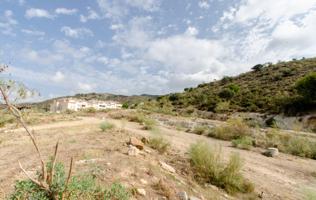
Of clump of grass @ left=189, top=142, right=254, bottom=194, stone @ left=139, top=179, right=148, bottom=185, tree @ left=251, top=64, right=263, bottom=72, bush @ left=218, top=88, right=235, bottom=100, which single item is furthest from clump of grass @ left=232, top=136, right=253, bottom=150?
tree @ left=251, top=64, right=263, bottom=72

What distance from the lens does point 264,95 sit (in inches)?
1652

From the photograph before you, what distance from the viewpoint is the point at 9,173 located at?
570 cm

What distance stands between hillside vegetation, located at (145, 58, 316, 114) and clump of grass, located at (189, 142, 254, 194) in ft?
89.0

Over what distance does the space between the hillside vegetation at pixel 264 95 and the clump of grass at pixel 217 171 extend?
2713 centimetres

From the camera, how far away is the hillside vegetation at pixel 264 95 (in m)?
32.9

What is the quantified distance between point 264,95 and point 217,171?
122 feet

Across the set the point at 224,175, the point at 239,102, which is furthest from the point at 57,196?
the point at 239,102

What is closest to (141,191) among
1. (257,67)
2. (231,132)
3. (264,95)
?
(231,132)

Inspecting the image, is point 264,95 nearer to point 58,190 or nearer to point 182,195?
point 182,195

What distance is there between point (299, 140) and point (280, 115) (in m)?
18.2

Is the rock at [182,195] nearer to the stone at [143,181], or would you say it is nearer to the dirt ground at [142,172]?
the dirt ground at [142,172]

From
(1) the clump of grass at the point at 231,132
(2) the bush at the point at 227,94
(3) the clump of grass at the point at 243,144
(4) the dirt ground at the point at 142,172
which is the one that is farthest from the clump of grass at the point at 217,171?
(2) the bush at the point at 227,94

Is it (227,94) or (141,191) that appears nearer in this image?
(141,191)

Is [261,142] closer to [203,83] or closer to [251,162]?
[251,162]
